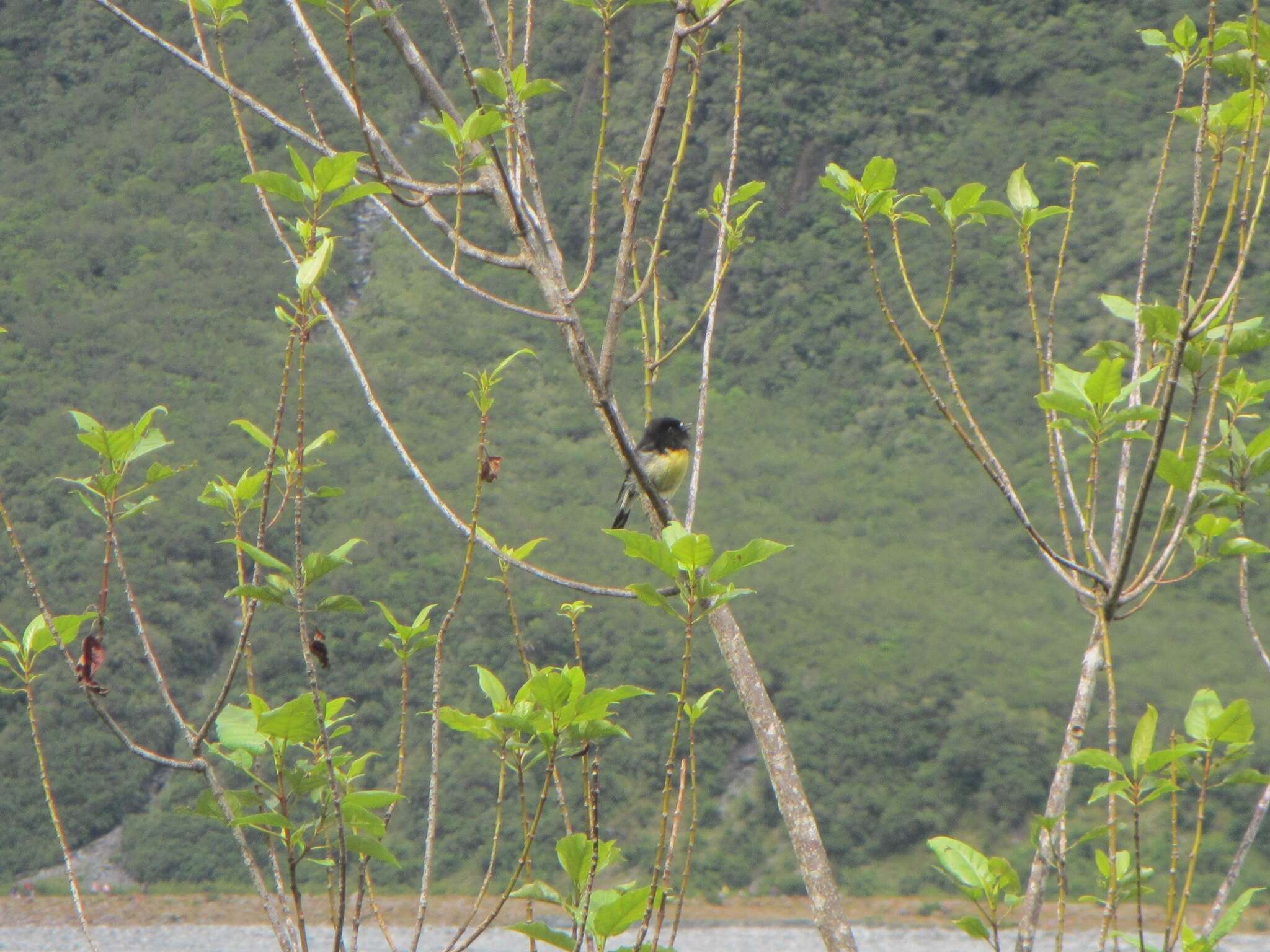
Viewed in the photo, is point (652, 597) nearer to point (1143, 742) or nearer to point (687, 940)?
point (1143, 742)

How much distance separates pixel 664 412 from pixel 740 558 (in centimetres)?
1507

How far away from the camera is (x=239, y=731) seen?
1597 mm

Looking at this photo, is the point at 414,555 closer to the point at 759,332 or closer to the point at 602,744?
the point at 602,744

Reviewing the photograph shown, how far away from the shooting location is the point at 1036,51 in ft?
65.9

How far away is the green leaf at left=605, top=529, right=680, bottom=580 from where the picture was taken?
146 centimetres

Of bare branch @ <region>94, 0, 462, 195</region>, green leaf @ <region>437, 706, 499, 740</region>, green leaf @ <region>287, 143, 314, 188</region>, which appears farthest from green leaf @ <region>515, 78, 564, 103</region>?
green leaf @ <region>437, 706, 499, 740</region>

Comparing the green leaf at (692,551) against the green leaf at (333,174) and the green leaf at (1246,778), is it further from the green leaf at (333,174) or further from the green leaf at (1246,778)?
the green leaf at (1246,778)

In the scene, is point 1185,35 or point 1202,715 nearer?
point 1202,715

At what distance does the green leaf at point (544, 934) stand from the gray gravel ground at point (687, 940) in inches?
422

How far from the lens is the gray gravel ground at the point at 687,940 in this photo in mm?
11773

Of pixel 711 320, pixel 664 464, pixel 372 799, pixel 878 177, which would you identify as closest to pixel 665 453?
pixel 664 464

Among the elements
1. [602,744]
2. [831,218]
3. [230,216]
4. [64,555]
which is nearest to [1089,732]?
[602,744]

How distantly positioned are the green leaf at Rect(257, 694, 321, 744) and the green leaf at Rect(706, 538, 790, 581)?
492 millimetres

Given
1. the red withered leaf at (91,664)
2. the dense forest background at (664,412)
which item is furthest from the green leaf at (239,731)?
the dense forest background at (664,412)
